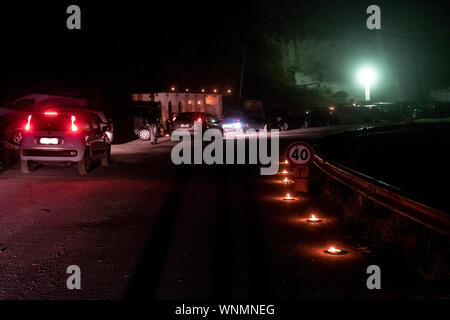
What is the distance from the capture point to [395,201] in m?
8.00

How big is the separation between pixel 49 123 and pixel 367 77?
64121mm

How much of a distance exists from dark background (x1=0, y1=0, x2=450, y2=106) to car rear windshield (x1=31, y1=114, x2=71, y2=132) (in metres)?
22.5

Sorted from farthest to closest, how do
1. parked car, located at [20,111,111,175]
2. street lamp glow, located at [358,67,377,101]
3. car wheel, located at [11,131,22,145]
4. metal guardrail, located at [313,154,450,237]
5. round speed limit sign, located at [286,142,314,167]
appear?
1. street lamp glow, located at [358,67,377,101]
2. car wheel, located at [11,131,22,145]
3. parked car, located at [20,111,111,175]
4. round speed limit sign, located at [286,142,314,167]
5. metal guardrail, located at [313,154,450,237]

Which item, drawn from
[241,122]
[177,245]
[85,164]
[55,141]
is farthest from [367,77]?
[177,245]

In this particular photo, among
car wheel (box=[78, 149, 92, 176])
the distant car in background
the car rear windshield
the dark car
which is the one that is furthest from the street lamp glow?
the car rear windshield

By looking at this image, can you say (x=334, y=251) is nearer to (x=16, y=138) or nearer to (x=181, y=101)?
(x=16, y=138)

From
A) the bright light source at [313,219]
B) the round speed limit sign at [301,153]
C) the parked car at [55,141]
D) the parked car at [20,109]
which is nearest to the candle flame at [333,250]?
the bright light source at [313,219]

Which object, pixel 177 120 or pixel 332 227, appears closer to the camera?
pixel 332 227

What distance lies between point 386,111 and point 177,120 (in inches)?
1111

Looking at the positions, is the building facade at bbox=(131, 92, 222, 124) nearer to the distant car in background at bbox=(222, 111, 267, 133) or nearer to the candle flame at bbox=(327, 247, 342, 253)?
the distant car in background at bbox=(222, 111, 267, 133)

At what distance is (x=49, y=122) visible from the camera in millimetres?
16500

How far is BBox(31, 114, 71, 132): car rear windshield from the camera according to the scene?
53.9ft
